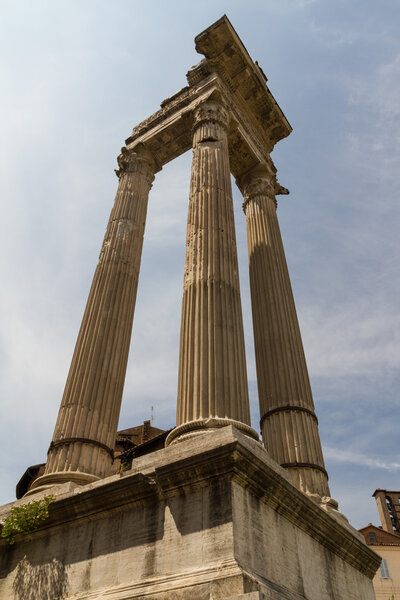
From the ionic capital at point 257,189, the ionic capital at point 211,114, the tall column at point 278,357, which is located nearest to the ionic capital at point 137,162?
the ionic capital at point 211,114

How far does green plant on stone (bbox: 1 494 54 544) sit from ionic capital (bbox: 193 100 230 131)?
1333 cm

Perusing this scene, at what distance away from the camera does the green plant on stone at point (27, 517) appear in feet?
32.1

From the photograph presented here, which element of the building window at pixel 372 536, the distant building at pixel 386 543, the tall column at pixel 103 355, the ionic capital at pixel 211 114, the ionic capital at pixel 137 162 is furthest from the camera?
the building window at pixel 372 536

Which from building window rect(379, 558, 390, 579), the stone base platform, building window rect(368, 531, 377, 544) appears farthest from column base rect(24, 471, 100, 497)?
building window rect(368, 531, 377, 544)

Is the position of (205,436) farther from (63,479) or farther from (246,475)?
(63,479)

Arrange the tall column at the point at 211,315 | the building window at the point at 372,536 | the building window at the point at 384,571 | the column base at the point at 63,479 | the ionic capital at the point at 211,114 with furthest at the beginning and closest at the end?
the building window at the point at 372,536
the building window at the point at 384,571
the ionic capital at the point at 211,114
the column base at the point at 63,479
the tall column at the point at 211,315

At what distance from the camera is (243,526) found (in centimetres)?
754

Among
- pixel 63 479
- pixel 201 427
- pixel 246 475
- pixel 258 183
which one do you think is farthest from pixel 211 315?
pixel 258 183

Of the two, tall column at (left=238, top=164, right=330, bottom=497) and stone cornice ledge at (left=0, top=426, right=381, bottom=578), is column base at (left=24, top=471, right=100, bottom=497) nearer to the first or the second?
stone cornice ledge at (left=0, top=426, right=381, bottom=578)

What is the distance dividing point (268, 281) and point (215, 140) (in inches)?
203

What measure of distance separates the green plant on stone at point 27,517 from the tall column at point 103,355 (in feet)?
5.23

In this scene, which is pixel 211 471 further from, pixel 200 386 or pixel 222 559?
pixel 200 386

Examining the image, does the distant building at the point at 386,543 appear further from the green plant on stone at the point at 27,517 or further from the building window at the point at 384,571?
the green plant on stone at the point at 27,517

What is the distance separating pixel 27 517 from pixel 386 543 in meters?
54.9
